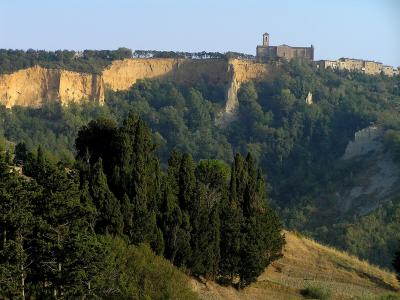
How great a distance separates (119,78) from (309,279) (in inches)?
2598

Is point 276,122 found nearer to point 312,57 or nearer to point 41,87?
point 41,87

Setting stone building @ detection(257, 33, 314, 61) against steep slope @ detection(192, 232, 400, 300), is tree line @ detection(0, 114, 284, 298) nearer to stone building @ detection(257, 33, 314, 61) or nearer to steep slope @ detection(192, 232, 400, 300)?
steep slope @ detection(192, 232, 400, 300)

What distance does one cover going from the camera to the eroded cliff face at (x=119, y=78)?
272ft

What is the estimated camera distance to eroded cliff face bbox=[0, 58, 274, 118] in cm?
8294

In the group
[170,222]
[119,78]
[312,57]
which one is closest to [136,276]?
[170,222]

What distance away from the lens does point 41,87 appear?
83875 mm

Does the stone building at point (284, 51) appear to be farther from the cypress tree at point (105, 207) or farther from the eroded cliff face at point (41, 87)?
the cypress tree at point (105, 207)

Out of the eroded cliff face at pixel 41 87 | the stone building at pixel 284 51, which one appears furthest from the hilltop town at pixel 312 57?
the eroded cliff face at pixel 41 87

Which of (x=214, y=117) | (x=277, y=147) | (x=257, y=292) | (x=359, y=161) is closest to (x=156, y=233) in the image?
(x=257, y=292)

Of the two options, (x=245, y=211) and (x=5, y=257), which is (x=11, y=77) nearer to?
(x=245, y=211)

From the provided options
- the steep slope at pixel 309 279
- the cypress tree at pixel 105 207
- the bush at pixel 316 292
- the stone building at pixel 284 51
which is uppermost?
the stone building at pixel 284 51

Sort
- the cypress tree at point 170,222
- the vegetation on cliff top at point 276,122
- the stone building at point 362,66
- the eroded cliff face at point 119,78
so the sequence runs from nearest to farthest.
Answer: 1. the cypress tree at point 170,222
2. the vegetation on cliff top at point 276,122
3. the eroded cliff face at point 119,78
4. the stone building at point 362,66

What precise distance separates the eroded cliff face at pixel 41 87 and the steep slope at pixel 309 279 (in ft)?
164

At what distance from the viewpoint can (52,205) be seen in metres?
19.6
